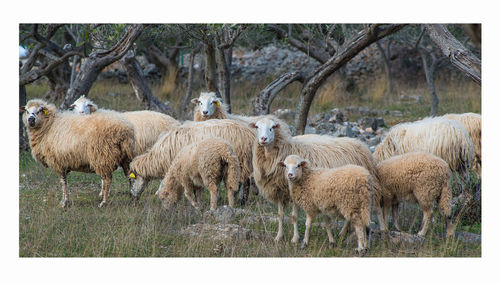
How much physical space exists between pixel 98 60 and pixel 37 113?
176 cm

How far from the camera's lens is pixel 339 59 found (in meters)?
10.3

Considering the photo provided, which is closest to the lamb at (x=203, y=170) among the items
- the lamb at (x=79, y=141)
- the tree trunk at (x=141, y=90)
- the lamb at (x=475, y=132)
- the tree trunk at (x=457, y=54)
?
the lamb at (x=79, y=141)

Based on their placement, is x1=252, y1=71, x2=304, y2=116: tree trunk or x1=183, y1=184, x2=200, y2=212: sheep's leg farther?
x1=252, y1=71, x2=304, y2=116: tree trunk

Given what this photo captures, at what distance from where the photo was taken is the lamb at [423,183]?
7441 mm

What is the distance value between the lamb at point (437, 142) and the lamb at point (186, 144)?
7.88 ft

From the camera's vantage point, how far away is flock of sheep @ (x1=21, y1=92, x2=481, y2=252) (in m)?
7.08

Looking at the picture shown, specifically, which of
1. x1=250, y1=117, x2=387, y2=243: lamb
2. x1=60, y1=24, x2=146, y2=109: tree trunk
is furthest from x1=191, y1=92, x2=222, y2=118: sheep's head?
x1=250, y1=117, x2=387, y2=243: lamb

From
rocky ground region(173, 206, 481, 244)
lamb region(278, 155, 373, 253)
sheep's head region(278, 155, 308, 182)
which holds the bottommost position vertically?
rocky ground region(173, 206, 481, 244)

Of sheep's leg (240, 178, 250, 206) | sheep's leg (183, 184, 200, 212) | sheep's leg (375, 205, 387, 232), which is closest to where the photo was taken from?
sheep's leg (375, 205, 387, 232)

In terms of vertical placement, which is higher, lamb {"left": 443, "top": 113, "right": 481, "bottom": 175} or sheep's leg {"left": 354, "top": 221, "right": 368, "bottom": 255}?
lamb {"left": 443, "top": 113, "right": 481, "bottom": 175}

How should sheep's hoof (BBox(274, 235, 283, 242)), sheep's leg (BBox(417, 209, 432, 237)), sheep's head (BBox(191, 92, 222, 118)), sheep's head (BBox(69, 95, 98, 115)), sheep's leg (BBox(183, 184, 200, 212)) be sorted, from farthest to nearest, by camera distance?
sheep's head (BBox(69, 95, 98, 115)), sheep's head (BBox(191, 92, 222, 118)), sheep's leg (BBox(183, 184, 200, 212)), sheep's leg (BBox(417, 209, 432, 237)), sheep's hoof (BBox(274, 235, 283, 242))

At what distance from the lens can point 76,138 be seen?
9.27 meters

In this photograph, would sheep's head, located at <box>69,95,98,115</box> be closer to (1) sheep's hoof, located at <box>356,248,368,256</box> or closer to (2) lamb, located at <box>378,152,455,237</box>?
(2) lamb, located at <box>378,152,455,237</box>

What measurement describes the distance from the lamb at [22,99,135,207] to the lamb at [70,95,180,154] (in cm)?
126
